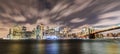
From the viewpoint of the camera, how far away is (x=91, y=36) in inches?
7500

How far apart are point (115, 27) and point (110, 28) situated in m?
4.43

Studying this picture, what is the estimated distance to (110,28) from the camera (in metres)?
128

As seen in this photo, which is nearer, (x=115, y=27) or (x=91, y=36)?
(x=115, y=27)

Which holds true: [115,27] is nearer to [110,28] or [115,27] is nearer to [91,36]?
[110,28]

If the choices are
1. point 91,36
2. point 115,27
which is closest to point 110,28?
point 115,27

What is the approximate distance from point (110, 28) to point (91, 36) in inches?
2472

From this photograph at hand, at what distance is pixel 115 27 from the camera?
407 feet

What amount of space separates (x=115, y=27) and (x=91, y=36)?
66.9m

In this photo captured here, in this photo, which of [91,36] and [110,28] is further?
[91,36]
